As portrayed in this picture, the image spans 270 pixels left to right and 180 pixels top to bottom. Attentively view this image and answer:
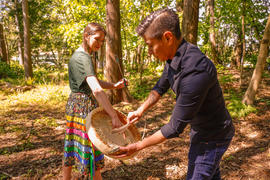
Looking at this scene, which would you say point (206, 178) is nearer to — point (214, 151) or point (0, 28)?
point (214, 151)

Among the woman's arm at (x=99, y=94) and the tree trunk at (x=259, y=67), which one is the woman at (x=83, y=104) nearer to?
the woman's arm at (x=99, y=94)

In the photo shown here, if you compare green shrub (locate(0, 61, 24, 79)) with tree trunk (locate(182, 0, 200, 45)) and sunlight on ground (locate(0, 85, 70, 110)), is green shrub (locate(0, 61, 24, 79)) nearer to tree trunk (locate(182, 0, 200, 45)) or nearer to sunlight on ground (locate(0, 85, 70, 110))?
sunlight on ground (locate(0, 85, 70, 110))

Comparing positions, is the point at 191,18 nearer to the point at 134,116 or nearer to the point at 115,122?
the point at 134,116

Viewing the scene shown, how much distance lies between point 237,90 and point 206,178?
5.93 meters

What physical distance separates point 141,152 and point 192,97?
285 centimetres

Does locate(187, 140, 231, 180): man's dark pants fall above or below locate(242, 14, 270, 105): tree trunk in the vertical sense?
below

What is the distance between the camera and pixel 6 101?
23.6 feet

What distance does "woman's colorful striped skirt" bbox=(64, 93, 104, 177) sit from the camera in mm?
2074

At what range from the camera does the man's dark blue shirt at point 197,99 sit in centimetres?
117

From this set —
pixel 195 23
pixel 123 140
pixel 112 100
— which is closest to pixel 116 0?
pixel 195 23

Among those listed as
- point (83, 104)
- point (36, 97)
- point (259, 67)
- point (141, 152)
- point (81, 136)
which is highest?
point (259, 67)

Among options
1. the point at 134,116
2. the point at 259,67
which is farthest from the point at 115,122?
the point at 259,67

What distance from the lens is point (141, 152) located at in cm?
375

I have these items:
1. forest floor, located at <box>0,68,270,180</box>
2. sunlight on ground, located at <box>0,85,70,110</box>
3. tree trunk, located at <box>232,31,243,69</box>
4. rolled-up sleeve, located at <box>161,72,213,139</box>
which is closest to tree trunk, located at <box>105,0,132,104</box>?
forest floor, located at <box>0,68,270,180</box>
